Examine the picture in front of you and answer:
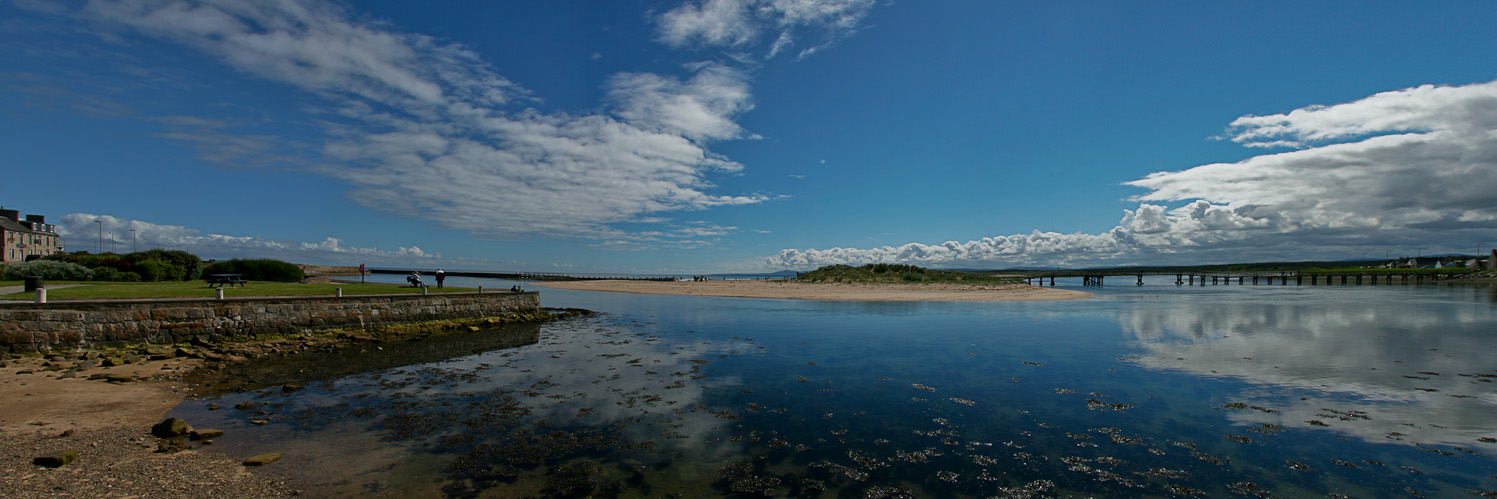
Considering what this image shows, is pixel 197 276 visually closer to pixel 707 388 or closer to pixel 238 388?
pixel 238 388

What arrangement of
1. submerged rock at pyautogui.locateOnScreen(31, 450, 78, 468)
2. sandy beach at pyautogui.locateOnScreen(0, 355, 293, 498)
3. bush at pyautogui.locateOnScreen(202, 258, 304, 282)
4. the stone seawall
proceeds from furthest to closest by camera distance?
bush at pyautogui.locateOnScreen(202, 258, 304, 282) < the stone seawall < submerged rock at pyautogui.locateOnScreen(31, 450, 78, 468) < sandy beach at pyautogui.locateOnScreen(0, 355, 293, 498)

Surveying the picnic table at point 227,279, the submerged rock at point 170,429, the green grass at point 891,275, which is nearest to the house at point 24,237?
the picnic table at point 227,279

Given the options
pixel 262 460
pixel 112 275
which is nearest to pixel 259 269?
pixel 112 275

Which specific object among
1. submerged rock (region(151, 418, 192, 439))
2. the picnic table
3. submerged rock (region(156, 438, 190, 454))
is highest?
the picnic table

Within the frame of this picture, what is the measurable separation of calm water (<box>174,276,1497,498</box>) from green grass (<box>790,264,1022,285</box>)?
48186mm

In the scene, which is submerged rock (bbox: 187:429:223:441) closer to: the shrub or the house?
the shrub

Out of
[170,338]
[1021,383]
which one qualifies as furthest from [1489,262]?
[170,338]

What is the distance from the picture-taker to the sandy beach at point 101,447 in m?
6.52

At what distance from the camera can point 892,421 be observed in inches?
394

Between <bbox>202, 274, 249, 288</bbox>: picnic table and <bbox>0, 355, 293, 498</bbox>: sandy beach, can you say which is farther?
<bbox>202, 274, 249, 288</bbox>: picnic table

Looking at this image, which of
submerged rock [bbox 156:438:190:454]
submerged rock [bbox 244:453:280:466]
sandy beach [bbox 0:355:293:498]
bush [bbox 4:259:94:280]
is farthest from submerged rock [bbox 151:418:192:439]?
bush [bbox 4:259:94:280]

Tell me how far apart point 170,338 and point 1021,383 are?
25329 mm

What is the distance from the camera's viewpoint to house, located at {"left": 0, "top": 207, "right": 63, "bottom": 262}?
2205 inches

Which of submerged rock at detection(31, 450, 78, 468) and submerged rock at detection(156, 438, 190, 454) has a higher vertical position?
submerged rock at detection(31, 450, 78, 468)
